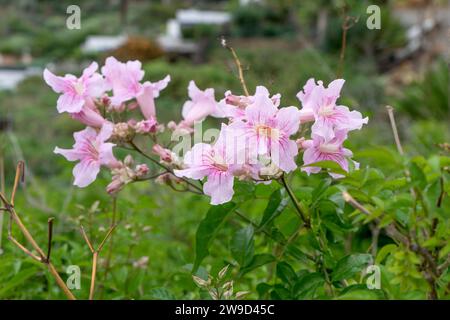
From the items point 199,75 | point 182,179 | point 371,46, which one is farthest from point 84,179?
point 371,46

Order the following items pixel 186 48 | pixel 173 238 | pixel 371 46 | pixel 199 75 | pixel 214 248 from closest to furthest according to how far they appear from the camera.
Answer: pixel 214 248
pixel 173 238
pixel 199 75
pixel 371 46
pixel 186 48

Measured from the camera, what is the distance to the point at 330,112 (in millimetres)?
725

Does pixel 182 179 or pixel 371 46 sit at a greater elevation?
pixel 182 179

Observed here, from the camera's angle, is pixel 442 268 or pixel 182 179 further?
pixel 182 179

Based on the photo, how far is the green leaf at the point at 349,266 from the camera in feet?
2.42

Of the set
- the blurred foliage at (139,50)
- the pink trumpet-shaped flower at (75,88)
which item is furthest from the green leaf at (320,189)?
the blurred foliage at (139,50)

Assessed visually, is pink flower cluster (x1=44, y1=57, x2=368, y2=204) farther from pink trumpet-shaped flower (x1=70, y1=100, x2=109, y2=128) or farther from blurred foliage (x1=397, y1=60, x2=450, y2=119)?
blurred foliage (x1=397, y1=60, x2=450, y2=119)

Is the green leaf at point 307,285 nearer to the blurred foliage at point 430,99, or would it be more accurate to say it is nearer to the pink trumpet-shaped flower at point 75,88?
the pink trumpet-shaped flower at point 75,88

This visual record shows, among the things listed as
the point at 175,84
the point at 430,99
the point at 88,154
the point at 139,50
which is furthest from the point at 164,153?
the point at 139,50

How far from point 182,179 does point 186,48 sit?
18889 millimetres

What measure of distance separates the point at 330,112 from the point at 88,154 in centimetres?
30

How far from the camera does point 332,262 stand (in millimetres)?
785

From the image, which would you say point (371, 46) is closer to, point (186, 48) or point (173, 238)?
point (186, 48)
